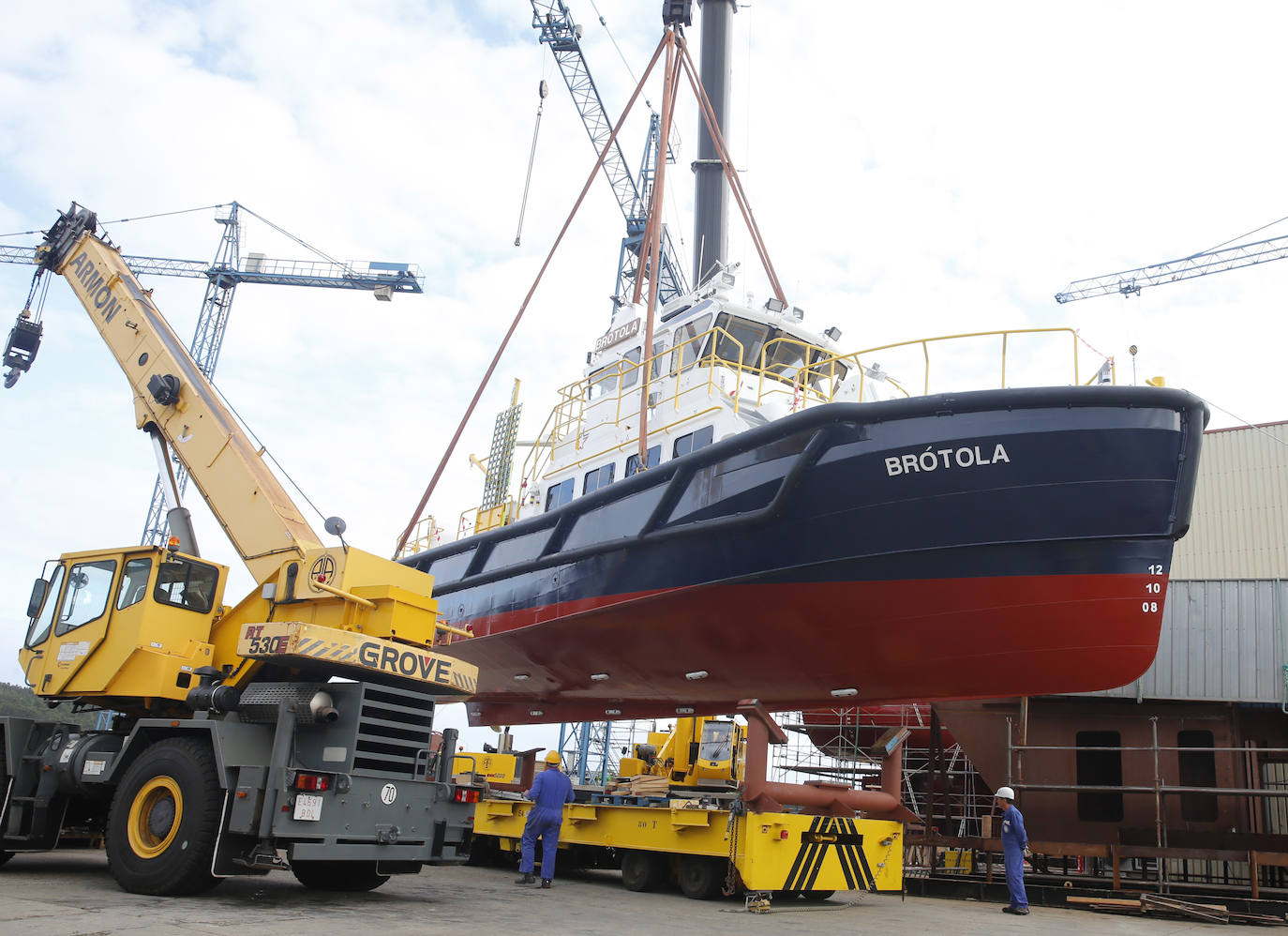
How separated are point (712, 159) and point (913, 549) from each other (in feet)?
29.3

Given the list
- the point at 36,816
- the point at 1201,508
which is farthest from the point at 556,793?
the point at 1201,508

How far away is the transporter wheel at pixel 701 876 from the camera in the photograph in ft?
24.8

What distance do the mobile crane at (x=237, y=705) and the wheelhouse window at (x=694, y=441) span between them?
11.4ft

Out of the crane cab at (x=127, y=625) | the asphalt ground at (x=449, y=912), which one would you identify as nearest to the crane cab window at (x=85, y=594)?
the crane cab at (x=127, y=625)

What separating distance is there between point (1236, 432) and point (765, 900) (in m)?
14.2

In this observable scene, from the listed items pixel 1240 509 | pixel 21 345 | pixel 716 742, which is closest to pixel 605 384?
pixel 716 742

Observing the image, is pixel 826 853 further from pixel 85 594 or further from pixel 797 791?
pixel 85 594

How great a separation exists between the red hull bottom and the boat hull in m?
0.02

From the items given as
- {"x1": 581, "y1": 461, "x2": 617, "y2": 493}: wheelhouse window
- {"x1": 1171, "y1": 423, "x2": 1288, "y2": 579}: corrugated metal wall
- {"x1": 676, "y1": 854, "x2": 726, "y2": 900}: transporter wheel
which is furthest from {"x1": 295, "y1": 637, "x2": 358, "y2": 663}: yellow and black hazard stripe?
{"x1": 1171, "y1": 423, "x2": 1288, "y2": 579}: corrugated metal wall

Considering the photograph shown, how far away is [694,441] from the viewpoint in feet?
30.7

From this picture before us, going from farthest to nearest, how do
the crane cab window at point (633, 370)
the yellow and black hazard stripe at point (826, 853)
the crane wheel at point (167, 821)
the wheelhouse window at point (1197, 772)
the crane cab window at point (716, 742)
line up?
1. the crane cab window at point (633, 370)
2. the wheelhouse window at point (1197, 772)
3. the crane cab window at point (716, 742)
4. the yellow and black hazard stripe at point (826, 853)
5. the crane wheel at point (167, 821)

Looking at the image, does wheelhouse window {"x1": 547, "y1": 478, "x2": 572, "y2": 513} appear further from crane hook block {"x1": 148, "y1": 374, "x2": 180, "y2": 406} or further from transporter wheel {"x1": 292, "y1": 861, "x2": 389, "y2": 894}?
transporter wheel {"x1": 292, "y1": 861, "x2": 389, "y2": 894}

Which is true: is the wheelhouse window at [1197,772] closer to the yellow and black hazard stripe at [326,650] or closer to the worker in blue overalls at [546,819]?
the worker in blue overalls at [546,819]

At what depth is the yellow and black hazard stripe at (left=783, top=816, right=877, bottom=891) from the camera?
7.41 meters
